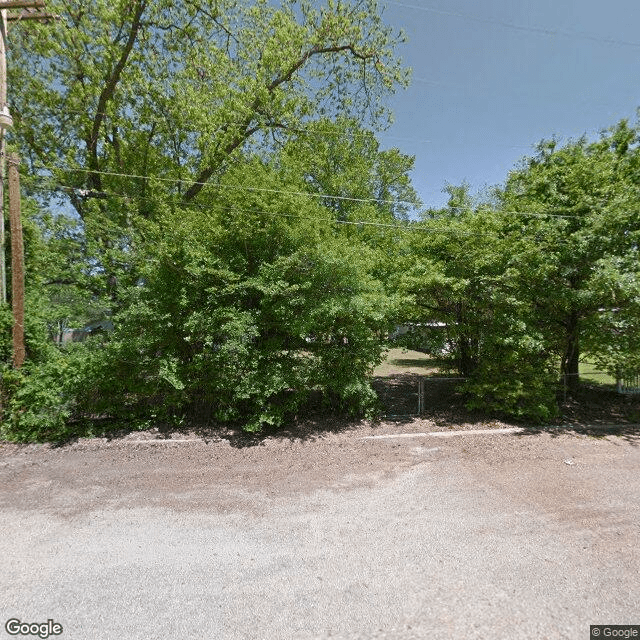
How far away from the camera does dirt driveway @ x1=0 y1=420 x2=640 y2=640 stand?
2.31 m

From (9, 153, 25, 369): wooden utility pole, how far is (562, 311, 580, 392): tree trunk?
35.5ft

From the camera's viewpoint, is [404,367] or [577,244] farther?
[404,367]

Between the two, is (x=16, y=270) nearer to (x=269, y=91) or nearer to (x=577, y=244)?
(x=269, y=91)

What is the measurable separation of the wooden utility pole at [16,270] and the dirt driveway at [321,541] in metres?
1.71

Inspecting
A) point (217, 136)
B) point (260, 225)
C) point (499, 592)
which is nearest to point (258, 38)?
point (217, 136)

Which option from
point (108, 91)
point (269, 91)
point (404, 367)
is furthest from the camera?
point (404, 367)

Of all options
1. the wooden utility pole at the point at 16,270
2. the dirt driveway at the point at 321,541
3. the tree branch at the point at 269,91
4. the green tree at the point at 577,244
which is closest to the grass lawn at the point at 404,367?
the green tree at the point at 577,244

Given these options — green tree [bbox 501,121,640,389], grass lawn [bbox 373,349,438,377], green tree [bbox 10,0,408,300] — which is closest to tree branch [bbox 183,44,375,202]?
green tree [bbox 10,0,408,300]

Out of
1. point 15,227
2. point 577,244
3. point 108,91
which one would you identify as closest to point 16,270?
point 15,227

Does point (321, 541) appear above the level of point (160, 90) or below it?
below

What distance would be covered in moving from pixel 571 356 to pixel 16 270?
37.7 ft

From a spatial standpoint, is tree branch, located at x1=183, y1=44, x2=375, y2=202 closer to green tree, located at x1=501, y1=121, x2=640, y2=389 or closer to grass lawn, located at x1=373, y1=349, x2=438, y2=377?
green tree, located at x1=501, y1=121, x2=640, y2=389

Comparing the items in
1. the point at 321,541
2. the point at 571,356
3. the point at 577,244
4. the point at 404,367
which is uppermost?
the point at 577,244

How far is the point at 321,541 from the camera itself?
10.5 feet
